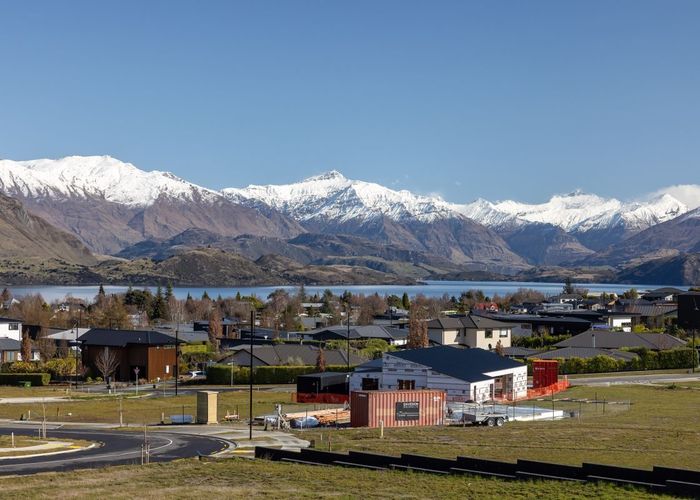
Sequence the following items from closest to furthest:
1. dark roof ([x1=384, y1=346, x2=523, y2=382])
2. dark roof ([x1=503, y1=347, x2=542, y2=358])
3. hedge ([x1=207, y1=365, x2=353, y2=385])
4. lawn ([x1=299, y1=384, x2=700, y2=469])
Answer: lawn ([x1=299, y1=384, x2=700, y2=469]) < dark roof ([x1=384, y1=346, x2=523, y2=382]) < hedge ([x1=207, y1=365, x2=353, y2=385]) < dark roof ([x1=503, y1=347, x2=542, y2=358])

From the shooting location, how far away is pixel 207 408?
6334 centimetres

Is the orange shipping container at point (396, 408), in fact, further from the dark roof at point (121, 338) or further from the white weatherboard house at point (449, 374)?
the dark roof at point (121, 338)

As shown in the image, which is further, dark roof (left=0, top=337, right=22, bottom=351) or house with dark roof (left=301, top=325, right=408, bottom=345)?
house with dark roof (left=301, top=325, right=408, bottom=345)

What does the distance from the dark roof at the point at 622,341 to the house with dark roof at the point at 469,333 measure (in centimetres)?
1342

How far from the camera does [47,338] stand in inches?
5108

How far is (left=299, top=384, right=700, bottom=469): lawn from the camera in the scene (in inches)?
1662

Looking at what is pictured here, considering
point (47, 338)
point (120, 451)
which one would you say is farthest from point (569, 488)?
point (47, 338)

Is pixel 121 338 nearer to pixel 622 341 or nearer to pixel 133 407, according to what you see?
pixel 133 407

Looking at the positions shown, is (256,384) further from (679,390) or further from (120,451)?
(120,451)

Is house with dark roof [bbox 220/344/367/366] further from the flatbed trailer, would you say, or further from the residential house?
the flatbed trailer

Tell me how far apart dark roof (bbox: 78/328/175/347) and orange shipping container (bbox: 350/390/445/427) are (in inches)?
2082

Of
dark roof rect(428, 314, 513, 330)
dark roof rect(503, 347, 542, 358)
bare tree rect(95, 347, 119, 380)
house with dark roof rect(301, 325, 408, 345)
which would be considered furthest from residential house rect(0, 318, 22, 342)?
dark roof rect(503, 347, 542, 358)

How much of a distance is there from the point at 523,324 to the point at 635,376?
173 ft

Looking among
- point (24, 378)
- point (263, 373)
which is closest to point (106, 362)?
point (24, 378)
